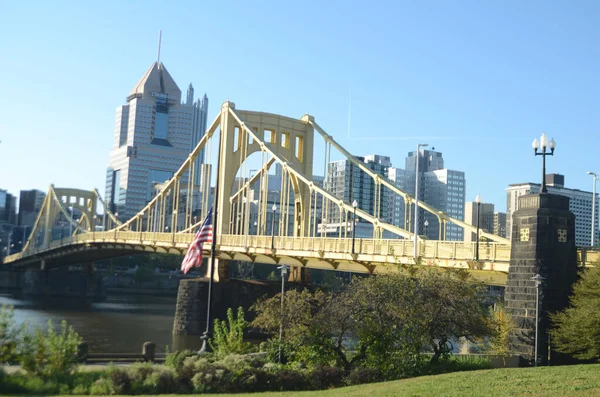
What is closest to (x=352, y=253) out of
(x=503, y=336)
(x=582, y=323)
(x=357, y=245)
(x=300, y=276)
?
(x=357, y=245)

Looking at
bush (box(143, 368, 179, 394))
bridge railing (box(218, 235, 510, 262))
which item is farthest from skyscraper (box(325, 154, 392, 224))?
bush (box(143, 368, 179, 394))

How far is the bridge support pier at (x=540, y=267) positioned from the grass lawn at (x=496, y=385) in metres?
5.37

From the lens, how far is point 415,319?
26.9 meters

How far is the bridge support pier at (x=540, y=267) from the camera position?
28609 millimetres

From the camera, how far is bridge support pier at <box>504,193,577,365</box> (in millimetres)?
28609

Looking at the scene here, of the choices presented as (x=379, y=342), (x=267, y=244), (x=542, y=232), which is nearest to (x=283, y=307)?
(x=379, y=342)

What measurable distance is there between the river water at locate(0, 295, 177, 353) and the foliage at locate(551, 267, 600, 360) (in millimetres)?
22616

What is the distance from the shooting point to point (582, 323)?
84.9 feet

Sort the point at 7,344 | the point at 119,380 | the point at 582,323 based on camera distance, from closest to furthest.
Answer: the point at 119,380 < the point at 7,344 < the point at 582,323

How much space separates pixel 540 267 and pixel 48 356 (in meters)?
17.3

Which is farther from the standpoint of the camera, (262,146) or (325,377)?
(262,146)

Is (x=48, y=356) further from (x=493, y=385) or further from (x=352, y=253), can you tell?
(x=352, y=253)

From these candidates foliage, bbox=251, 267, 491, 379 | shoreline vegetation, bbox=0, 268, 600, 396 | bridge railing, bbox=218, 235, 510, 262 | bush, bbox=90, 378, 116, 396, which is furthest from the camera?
bridge railing, bbox=218, 235, 510, 262

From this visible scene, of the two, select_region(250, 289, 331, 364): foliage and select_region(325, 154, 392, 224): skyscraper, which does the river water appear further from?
select_region(325, 154, 392, 224): skyscraper
